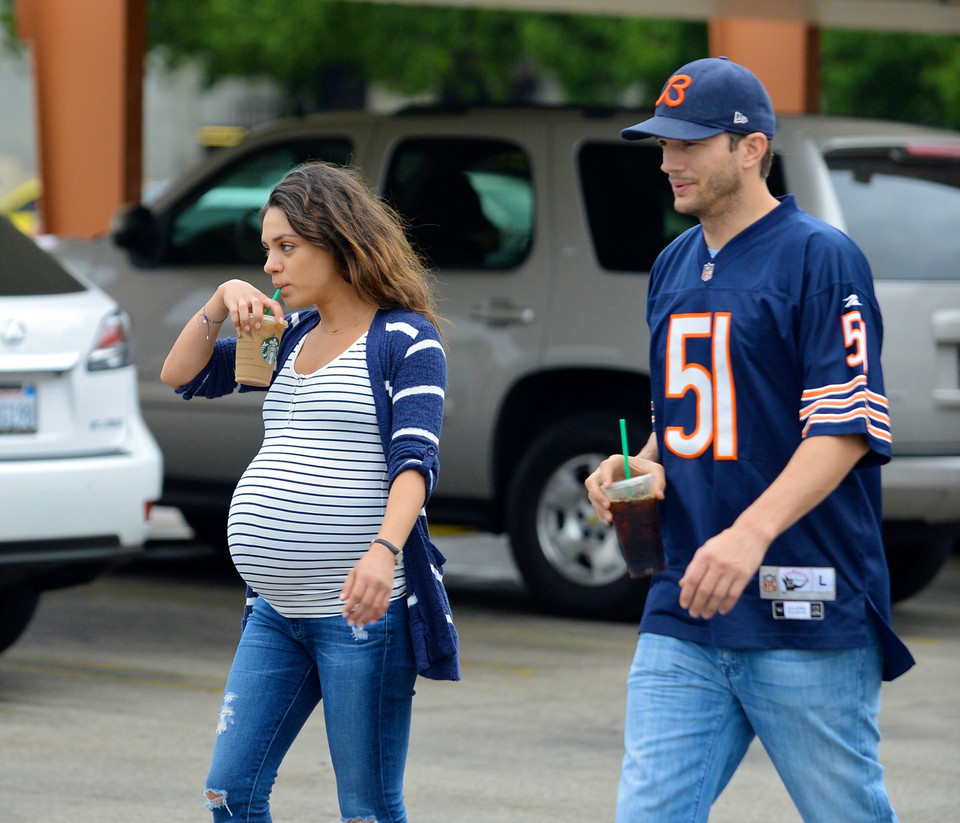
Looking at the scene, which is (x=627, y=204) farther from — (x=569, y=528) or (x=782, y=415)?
(x=782, y=415)

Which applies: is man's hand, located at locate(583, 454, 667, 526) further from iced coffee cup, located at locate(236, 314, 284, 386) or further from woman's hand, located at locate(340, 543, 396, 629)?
iced coffee cup, located at locate(236, 314, 284, 386)

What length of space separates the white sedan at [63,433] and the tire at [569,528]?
1998 mm

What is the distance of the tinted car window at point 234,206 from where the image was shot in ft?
28.2

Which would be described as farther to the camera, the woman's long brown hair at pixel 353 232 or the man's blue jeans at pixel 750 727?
the woman's long brown hair at pixel 353 232

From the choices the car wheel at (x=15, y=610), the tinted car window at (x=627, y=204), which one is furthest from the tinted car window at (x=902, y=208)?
the car wheel at (x=15, y=610)

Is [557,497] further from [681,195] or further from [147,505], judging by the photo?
[681,195]

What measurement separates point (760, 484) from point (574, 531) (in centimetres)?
491

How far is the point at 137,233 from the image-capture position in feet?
28.4

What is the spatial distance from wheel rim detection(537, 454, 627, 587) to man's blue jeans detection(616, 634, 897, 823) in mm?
4677

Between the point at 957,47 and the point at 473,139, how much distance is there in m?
16.3

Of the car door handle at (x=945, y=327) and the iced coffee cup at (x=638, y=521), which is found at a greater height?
the iced coffee cup at (x=638, y=521)

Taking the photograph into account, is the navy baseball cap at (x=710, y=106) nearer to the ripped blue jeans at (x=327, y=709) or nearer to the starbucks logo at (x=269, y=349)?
the starbucks logo at (x=269, y=349)

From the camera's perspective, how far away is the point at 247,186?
8688 mm

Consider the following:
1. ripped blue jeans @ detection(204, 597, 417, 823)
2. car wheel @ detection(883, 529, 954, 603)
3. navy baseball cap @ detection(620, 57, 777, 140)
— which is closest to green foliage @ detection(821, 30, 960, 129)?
car wheel @ detection(883, 529, 954, 603)
